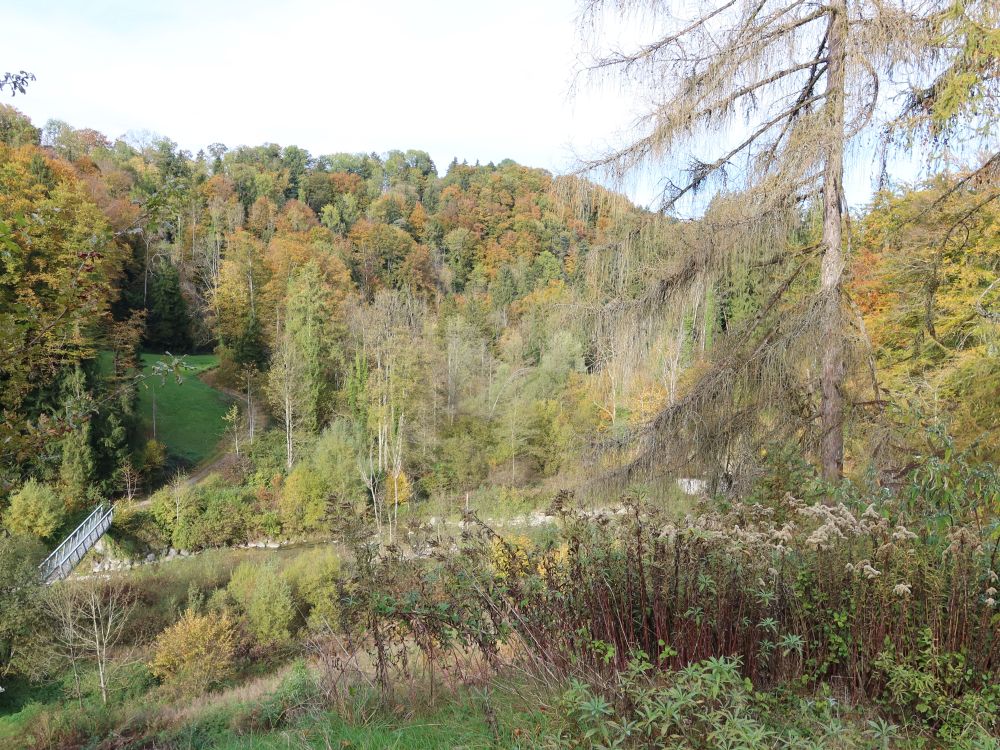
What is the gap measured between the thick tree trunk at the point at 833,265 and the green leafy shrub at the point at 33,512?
65.4ft

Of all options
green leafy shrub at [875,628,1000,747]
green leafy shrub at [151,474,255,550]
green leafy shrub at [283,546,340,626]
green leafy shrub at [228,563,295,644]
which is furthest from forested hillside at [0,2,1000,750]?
green leafy shrub at [151,474,255,550]

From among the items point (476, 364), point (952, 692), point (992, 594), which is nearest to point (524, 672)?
point (952, 692)

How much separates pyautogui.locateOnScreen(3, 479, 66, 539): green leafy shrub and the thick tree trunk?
785 inches

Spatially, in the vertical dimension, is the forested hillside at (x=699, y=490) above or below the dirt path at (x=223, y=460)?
above

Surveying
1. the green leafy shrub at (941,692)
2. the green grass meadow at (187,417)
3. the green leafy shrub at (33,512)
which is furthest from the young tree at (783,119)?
the green grass meadow at (187,417)

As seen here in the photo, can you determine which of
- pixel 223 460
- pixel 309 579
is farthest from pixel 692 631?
pixel 223 460

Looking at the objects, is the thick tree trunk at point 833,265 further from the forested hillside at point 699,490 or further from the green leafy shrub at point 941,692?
the green leafy shrub at point 941,692

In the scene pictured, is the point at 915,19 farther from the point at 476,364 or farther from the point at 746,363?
the point at 476,364

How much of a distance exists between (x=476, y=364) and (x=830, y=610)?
2886 centimetres

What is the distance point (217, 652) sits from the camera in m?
12.6

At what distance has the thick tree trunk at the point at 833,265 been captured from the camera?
4.46 m

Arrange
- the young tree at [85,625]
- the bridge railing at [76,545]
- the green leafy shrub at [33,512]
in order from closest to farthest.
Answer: the young tree at [85,625], the bridge railing at [76,545], the green leafy shrub at [33,512]

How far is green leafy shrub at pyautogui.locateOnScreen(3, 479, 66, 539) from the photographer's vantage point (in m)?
17.3

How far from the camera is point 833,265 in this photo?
4738 mm
